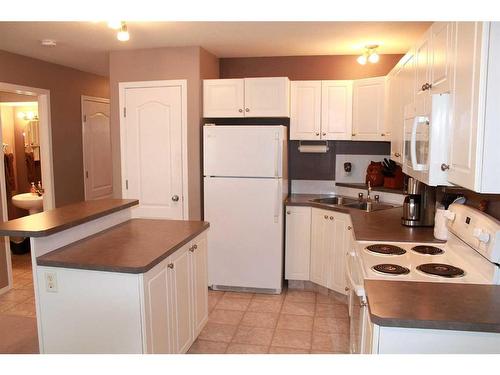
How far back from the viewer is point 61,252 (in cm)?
222

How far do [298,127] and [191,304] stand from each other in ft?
7.26

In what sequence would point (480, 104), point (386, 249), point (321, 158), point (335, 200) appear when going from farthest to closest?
1. point (321, 158)
2. point (335, 200)
3. point (386, 249)
4. point (480, 104)

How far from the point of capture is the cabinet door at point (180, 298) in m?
2.38

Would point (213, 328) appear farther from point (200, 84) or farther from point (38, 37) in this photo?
point (38, 37)

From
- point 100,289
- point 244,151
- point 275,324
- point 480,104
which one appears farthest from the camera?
point 244,151

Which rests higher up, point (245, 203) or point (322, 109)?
point (322, 109)

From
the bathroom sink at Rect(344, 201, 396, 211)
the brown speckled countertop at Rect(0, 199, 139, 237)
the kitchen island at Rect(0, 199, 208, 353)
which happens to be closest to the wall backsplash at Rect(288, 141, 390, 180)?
the bathroom sink at Rect(344, 201, 396, 211)

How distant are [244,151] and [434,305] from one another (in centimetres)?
255

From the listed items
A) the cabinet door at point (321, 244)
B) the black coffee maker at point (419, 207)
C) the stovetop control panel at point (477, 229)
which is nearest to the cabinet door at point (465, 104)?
the stovetop control panel at point (477, 229)

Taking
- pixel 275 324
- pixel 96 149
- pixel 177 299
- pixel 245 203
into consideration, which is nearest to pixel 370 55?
pixel 245 203

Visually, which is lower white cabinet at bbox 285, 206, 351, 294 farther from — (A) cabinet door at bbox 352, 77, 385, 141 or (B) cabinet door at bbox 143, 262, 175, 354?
(B) cabinet door at bbox 143, 262, 175, 354

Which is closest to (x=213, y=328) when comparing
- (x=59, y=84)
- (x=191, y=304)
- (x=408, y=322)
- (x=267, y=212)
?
(x=191, y=304)

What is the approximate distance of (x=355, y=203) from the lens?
13.5ft

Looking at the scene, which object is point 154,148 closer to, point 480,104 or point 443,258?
point 443,258
